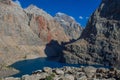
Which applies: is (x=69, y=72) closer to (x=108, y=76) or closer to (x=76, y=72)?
(x=76, y=72)

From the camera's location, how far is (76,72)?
79.8 meters

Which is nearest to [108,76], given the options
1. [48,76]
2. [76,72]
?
[76,72]

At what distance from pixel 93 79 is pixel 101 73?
925 cm

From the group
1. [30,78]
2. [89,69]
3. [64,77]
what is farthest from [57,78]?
[89,69]

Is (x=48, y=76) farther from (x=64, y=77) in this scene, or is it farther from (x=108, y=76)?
(x=108, y=76)

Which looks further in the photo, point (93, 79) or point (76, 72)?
point (76, 72)

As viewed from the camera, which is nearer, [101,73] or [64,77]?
[64,77]

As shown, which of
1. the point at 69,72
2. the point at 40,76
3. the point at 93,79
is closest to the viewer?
the point at 93,79

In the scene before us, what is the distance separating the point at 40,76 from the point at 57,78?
5.08 m

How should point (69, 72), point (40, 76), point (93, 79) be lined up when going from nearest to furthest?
point (93, 79) → point (40, 76) → point (69, 72)

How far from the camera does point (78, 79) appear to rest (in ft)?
233

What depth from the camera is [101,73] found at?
79.8m

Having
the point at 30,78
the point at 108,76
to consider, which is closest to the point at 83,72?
the point at 108,76

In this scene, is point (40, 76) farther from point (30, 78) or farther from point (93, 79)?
point (93, 79)
